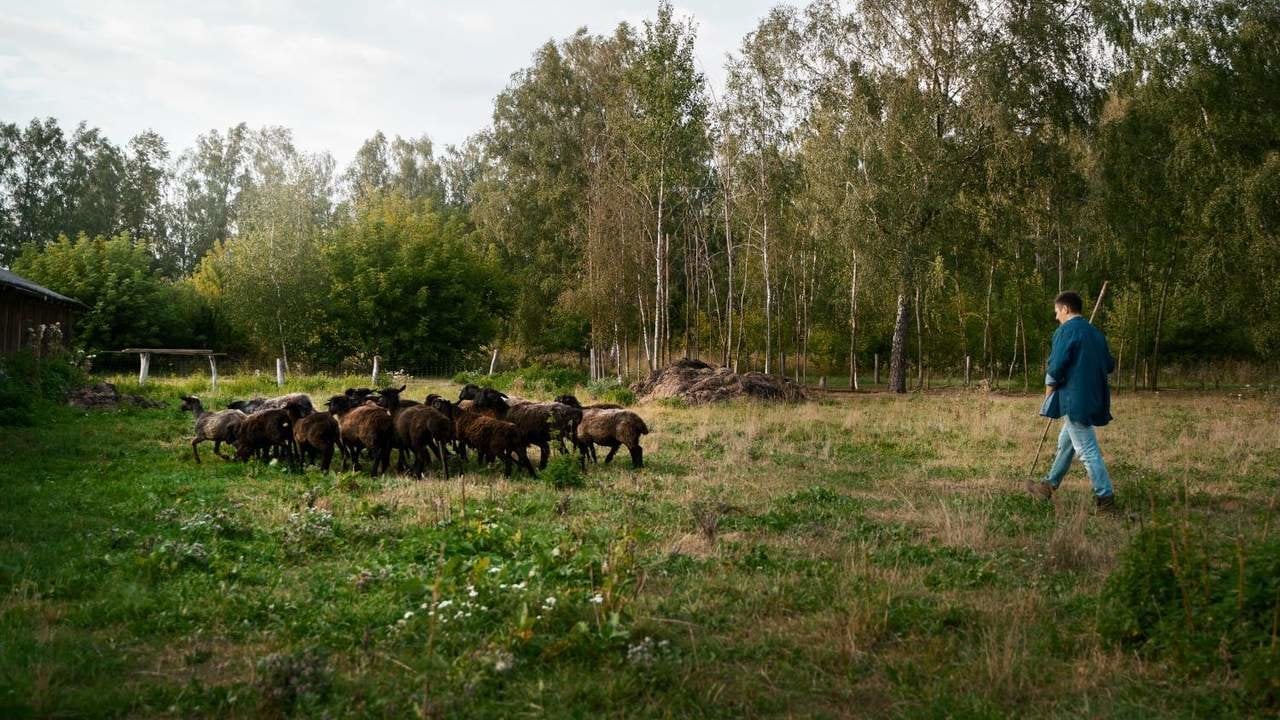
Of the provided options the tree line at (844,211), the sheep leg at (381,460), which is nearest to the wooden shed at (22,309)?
the tree line at (844,211)

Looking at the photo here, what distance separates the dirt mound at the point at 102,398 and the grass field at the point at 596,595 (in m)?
9.12

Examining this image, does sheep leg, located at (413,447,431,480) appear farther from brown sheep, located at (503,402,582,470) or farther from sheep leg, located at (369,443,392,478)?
brown sheep, located at (503,402,582,470)

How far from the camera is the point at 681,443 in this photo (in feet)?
49.4

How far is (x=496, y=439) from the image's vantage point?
37.2 ft

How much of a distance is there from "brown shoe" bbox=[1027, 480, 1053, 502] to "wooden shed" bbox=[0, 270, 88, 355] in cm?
2365

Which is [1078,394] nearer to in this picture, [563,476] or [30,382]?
[563,476]

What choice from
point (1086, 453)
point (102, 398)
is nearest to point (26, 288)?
point (102, 398)

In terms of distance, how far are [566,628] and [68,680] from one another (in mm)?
2583

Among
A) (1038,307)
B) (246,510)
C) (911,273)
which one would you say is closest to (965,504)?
(246,510)

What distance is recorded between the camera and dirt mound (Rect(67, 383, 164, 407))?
1991cm

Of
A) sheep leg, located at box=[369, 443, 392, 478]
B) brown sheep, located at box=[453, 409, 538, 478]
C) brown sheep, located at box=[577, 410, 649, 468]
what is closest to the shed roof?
sheep leg, located at box=[369, 443, 392, 478]

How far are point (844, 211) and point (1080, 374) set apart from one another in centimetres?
1975

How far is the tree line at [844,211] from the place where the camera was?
28.2 meters

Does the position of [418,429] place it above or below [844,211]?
below
